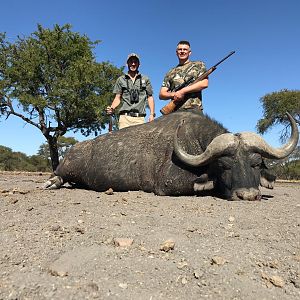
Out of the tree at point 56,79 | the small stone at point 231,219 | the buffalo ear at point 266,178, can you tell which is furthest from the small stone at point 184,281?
the tree at point 56,79

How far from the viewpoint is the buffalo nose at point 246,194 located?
429cm

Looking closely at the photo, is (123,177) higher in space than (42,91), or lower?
lower

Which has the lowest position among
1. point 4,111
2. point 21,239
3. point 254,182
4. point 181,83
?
point 21,239

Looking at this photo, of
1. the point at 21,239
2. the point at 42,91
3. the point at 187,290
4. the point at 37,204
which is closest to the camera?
the point at 187,290

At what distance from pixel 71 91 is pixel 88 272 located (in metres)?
17.7

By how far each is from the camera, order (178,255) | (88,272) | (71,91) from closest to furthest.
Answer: (88,272), (178,255), (71,91)

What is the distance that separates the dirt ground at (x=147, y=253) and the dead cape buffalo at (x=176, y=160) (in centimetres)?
106

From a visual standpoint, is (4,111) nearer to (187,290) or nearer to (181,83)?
(181,83)

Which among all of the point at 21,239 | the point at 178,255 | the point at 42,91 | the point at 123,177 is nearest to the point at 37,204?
the point at 21,239

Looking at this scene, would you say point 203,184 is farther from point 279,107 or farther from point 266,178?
point 279,107

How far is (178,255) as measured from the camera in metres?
2.32

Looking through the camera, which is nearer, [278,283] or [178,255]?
[278,283]

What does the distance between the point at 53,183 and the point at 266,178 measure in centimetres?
357

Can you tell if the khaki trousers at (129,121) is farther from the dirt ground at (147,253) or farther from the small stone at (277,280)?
the small stone at (277,280)
